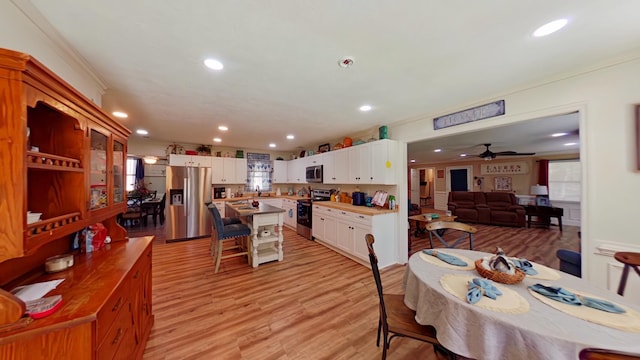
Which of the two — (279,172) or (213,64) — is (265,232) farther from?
(279,172)

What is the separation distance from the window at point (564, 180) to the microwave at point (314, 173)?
7992 mm

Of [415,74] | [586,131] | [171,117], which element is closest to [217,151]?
[171,117]

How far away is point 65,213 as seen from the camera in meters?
1.21

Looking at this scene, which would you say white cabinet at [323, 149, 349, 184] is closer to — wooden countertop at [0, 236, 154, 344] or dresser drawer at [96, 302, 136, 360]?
wooden countertop at [0, 236, 154, 344]

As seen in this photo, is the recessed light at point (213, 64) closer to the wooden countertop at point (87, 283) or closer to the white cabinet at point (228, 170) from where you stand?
the wooden countertop at point (87, 283)

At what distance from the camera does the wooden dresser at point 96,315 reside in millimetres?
805

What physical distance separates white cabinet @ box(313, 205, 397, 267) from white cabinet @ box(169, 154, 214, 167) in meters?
3.78

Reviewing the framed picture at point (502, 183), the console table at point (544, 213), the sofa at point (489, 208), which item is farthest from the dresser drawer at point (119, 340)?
the framed picture at point (502, 183)

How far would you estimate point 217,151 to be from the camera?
5879 mm

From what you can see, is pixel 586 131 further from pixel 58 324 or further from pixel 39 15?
pixel 39 15

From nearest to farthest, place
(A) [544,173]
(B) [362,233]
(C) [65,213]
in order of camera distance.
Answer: (C) [65,213], (B) [362,233], (A) [544,173]

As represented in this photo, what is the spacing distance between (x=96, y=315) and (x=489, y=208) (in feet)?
28.7

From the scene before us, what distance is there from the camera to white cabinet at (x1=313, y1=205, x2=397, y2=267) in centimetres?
329

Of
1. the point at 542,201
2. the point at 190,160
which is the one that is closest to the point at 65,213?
the point at 190,160
